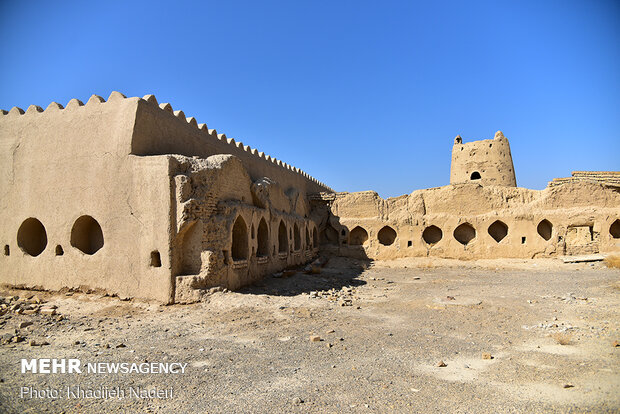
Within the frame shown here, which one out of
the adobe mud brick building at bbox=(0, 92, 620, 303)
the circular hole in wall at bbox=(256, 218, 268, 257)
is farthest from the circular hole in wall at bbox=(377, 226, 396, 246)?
the circular hole in wall at bbox=(256, 218, 268, 257)

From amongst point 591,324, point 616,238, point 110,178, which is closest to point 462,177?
point 616,238

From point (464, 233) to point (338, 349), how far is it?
47.9 ft

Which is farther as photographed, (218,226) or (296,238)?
(296,238)

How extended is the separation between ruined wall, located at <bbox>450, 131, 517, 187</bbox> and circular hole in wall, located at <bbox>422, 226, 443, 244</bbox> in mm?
5156

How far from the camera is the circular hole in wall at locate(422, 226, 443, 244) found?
18.6 m

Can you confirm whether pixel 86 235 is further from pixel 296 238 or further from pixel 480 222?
pixel 480 222

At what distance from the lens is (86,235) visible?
10.3 metres

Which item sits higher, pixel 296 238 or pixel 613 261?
pixel 296 238

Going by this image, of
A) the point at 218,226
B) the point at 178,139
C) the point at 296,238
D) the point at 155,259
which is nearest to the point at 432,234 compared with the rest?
the point at 296,238

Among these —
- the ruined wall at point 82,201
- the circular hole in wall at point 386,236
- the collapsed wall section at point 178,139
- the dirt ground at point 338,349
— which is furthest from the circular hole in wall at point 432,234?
the ruined wall at point 82,201

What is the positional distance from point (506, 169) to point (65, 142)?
72.6ft

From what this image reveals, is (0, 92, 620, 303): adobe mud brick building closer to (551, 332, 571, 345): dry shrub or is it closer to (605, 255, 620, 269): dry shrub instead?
(605, 255, 620, 269): dry shrub

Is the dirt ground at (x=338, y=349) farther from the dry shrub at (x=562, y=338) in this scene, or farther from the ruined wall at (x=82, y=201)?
the ruined wall at (x=82, y=201)

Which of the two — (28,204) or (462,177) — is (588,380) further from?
(462,177)
